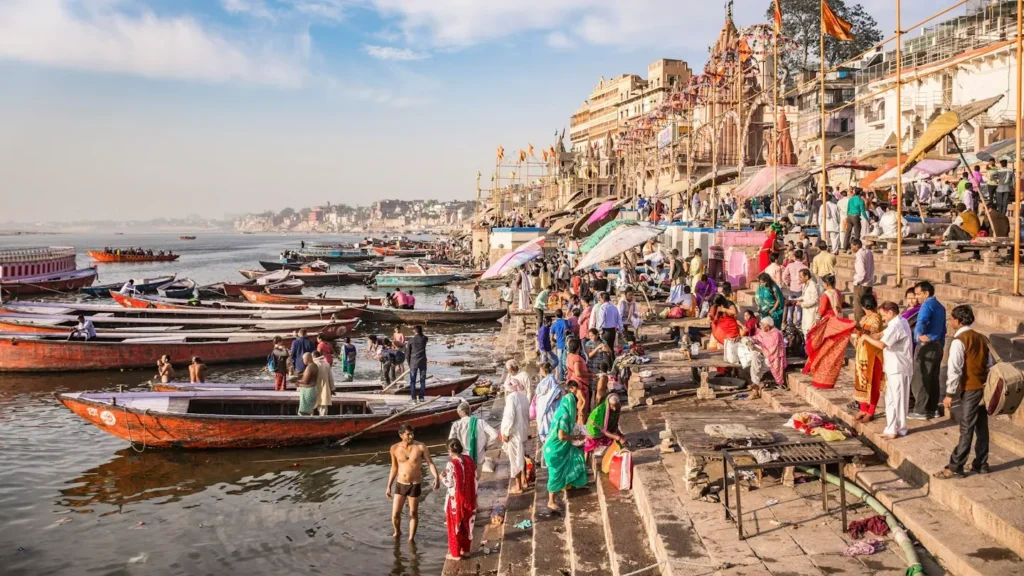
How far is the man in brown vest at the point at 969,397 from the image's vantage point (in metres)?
6.21

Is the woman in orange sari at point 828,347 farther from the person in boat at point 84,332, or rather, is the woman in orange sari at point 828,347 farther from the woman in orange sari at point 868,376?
the person in boat at point 84,332

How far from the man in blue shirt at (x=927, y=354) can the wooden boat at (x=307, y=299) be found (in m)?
26.8

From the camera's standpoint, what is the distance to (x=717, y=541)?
6125 mm

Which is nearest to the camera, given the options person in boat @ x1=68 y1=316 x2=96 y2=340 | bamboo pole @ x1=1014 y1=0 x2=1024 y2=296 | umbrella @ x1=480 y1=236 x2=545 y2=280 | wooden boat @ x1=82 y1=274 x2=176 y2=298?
bamboo pole @ x1=1014 y1=0 x2=1024 y2=296

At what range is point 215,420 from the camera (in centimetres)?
1361

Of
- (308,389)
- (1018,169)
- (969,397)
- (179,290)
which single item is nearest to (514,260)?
(308,389)

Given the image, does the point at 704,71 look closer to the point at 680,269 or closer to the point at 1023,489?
the point at 680,269

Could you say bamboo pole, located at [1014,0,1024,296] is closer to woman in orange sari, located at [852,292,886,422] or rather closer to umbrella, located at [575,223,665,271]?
woman in orange sari, located at [852,292,886,422]

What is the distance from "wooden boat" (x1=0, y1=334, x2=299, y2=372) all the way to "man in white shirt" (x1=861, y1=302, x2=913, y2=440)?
66.4 feet

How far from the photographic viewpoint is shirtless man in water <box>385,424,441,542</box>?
903 centimetres

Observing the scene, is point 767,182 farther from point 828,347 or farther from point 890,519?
point 890,519

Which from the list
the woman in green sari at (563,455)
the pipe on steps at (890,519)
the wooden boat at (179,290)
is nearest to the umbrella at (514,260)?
the woman in green sari at (563,455)

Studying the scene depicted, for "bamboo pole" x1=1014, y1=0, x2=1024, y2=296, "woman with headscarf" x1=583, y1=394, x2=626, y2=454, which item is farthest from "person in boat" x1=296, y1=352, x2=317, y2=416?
"bamboo pole" x1=1014, y1=0, x2=1024, y2=296

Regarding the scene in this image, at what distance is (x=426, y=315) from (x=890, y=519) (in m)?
25.7
